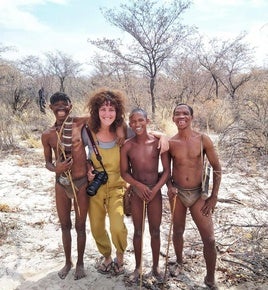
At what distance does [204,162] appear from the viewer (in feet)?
8.44

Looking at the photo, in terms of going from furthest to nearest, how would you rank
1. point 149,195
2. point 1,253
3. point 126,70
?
1. point 126,70
2. point 1,253
3. point 149,195

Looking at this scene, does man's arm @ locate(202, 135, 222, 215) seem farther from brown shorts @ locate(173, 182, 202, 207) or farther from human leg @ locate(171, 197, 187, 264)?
human leg @ locate(171, 197, 187, 264)

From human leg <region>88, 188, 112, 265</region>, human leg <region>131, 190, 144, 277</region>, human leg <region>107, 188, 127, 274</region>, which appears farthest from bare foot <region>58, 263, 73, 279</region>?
human leg <region>131, 190, 144, 277</region>

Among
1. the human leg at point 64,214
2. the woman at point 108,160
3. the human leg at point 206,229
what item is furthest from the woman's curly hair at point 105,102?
the human leg at point 206,229

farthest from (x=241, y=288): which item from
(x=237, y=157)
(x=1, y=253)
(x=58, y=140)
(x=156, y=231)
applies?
(x=237, y=157)

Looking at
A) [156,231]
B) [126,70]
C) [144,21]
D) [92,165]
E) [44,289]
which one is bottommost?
[44,289]

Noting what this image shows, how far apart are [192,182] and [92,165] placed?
774mm

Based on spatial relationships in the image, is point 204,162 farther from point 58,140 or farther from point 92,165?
point 58,140

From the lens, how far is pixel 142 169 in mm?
2572

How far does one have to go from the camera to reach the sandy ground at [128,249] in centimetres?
271

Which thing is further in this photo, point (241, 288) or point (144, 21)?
point (144, 21)

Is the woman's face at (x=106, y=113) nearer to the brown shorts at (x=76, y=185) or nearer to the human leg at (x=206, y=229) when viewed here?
the brown shorts at (x=76, y=185)

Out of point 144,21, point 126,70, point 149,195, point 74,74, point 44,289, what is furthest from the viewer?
point 74,74

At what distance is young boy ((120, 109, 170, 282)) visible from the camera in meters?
2.54
